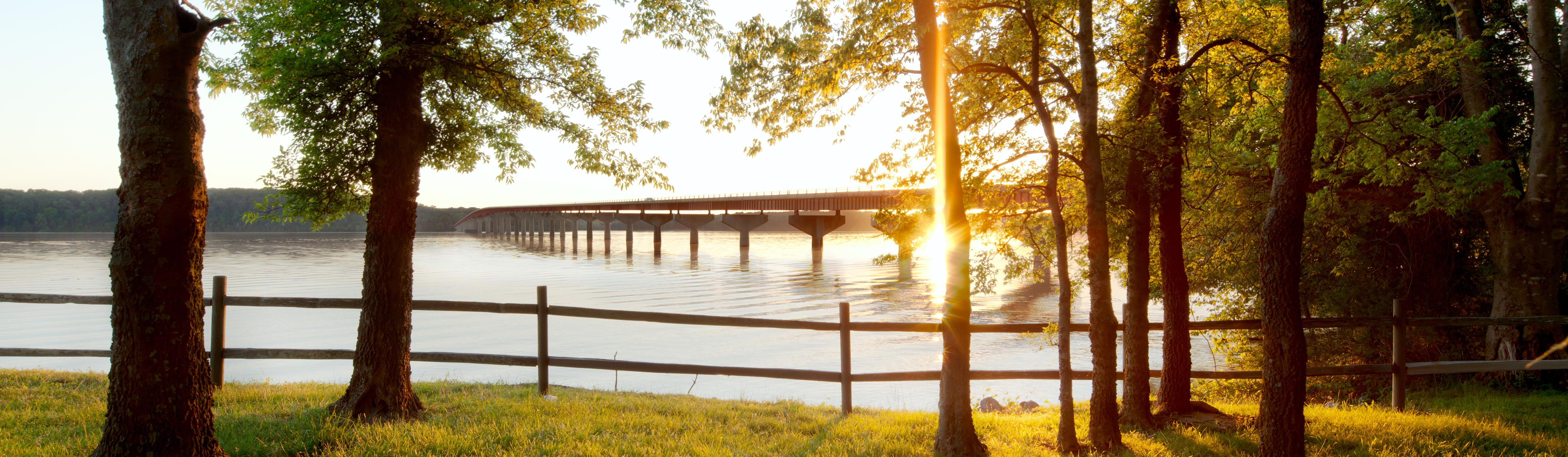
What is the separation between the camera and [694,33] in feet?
32.7

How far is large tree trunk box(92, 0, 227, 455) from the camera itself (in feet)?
17.5

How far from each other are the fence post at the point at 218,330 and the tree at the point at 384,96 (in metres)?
1.36

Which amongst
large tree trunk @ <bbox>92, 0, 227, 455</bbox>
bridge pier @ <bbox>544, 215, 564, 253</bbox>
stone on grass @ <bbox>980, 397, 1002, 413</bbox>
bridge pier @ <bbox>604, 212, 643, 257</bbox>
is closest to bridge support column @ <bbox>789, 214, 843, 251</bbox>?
bridge pier @ <bbox>604, 212, 643, 257</bbox>

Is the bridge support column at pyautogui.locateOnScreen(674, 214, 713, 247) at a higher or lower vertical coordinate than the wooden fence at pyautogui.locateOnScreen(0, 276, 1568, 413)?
higher

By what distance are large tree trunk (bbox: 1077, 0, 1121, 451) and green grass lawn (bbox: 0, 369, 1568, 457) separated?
461 mm

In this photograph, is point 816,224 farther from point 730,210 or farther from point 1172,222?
point 1172,222

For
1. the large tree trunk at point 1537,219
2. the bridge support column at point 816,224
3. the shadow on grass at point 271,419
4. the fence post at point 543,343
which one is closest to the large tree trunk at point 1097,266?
the fence post at point 543,343

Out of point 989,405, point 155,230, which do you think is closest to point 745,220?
point 989,405

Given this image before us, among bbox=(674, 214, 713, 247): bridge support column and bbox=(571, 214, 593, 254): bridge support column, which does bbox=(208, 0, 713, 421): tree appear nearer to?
bbox=(674, 214, 713, 247): bridge support column

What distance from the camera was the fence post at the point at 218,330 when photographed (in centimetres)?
890

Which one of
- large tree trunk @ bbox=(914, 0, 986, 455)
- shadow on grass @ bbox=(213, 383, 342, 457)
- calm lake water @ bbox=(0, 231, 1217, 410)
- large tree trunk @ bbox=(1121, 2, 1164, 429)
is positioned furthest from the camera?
calm lake water @ bbox=(0, 231, 1217, 410)

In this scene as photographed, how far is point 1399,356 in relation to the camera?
9.80 metres

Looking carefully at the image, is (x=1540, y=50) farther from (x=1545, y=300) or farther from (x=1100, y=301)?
(x=1100, y=301)

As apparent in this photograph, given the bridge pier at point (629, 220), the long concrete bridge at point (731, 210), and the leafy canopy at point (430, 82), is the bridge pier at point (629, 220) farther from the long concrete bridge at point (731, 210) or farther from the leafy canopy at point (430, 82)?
the leafy canopy at point (430, 82)
